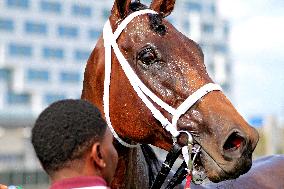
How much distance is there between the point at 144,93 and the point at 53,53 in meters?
75.2

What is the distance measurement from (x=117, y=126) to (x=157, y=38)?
0.67 metres

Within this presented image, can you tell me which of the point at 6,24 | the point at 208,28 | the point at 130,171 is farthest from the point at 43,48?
the point at 130,171

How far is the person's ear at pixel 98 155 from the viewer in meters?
2.30

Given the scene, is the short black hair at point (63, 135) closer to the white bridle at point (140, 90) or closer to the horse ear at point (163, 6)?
the white bridle at point (140, 90)

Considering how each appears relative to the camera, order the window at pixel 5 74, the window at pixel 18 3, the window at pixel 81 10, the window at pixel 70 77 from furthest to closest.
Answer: the window at pixel 81 10
the window at pixel 70 77
the window at pixel 18 3
the window at pixel 5 74

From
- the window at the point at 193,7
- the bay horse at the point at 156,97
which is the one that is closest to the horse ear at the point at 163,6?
the bay horse at the point at 156,97

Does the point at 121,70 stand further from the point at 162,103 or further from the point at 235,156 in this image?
the point at 235,156

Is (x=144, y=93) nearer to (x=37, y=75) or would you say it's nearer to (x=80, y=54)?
(x=37, y=75)

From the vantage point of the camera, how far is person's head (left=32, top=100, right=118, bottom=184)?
2283mm

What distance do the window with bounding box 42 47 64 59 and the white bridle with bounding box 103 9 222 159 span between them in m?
74.1

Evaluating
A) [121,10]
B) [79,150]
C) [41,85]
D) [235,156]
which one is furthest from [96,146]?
[41,85]

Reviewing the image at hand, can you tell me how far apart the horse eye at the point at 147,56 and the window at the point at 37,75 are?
71680 millimetres

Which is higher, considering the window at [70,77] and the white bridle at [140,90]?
the white bridle at [140,90]

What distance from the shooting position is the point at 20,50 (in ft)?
246
